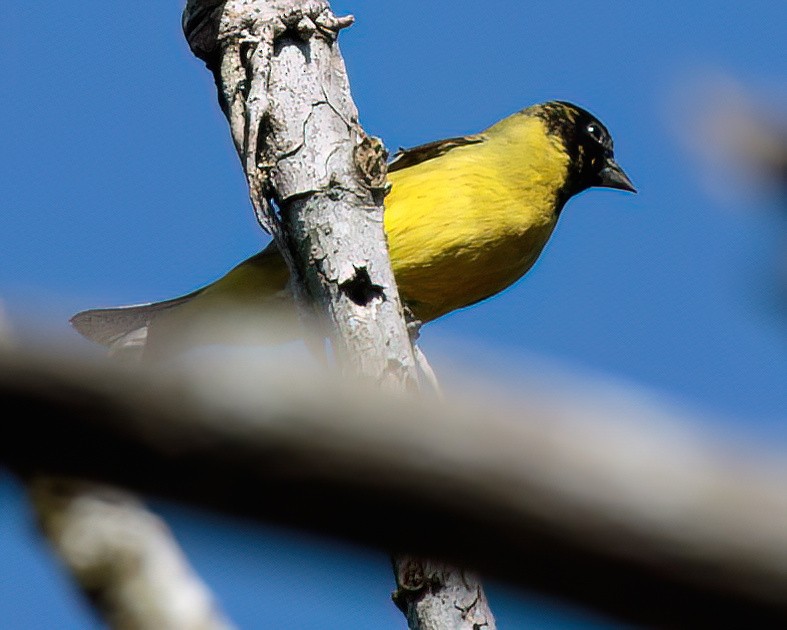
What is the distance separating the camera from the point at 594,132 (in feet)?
24.4

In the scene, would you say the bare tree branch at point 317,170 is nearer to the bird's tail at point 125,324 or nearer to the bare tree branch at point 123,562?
the bird's tail at point 125,324

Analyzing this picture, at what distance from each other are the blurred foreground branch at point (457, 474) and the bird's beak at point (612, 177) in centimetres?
683

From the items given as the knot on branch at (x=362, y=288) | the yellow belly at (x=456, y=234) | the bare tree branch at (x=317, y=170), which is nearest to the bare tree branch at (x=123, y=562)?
the bare tree branch at (x=317, y=170)

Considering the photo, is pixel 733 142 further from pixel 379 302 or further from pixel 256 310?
pixel 256 310

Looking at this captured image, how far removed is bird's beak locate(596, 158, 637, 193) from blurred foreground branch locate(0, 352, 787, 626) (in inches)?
269

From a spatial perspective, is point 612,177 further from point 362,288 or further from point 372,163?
point 362,288

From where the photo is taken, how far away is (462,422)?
0.73 metres

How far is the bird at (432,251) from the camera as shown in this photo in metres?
5.84

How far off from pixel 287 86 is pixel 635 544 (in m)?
3.74

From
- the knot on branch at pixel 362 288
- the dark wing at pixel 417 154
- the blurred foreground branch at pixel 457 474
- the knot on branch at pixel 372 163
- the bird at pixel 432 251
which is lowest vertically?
the blurred foreground branch at pixel 457 474

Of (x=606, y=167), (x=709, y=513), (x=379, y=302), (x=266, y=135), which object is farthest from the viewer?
(x=606, y=167)

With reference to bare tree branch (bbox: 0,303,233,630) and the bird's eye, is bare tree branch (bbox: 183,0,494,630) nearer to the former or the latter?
bare tree branch (bbox: 0,303,233,630)

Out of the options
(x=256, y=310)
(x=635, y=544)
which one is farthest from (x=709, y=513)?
(x=256, y=310)

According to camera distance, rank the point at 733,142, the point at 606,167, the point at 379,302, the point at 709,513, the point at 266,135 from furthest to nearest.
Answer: the point at 606,167 → the point at 266,135 → the point at 379,302 → the point at 733,142 → the point at 709,513
